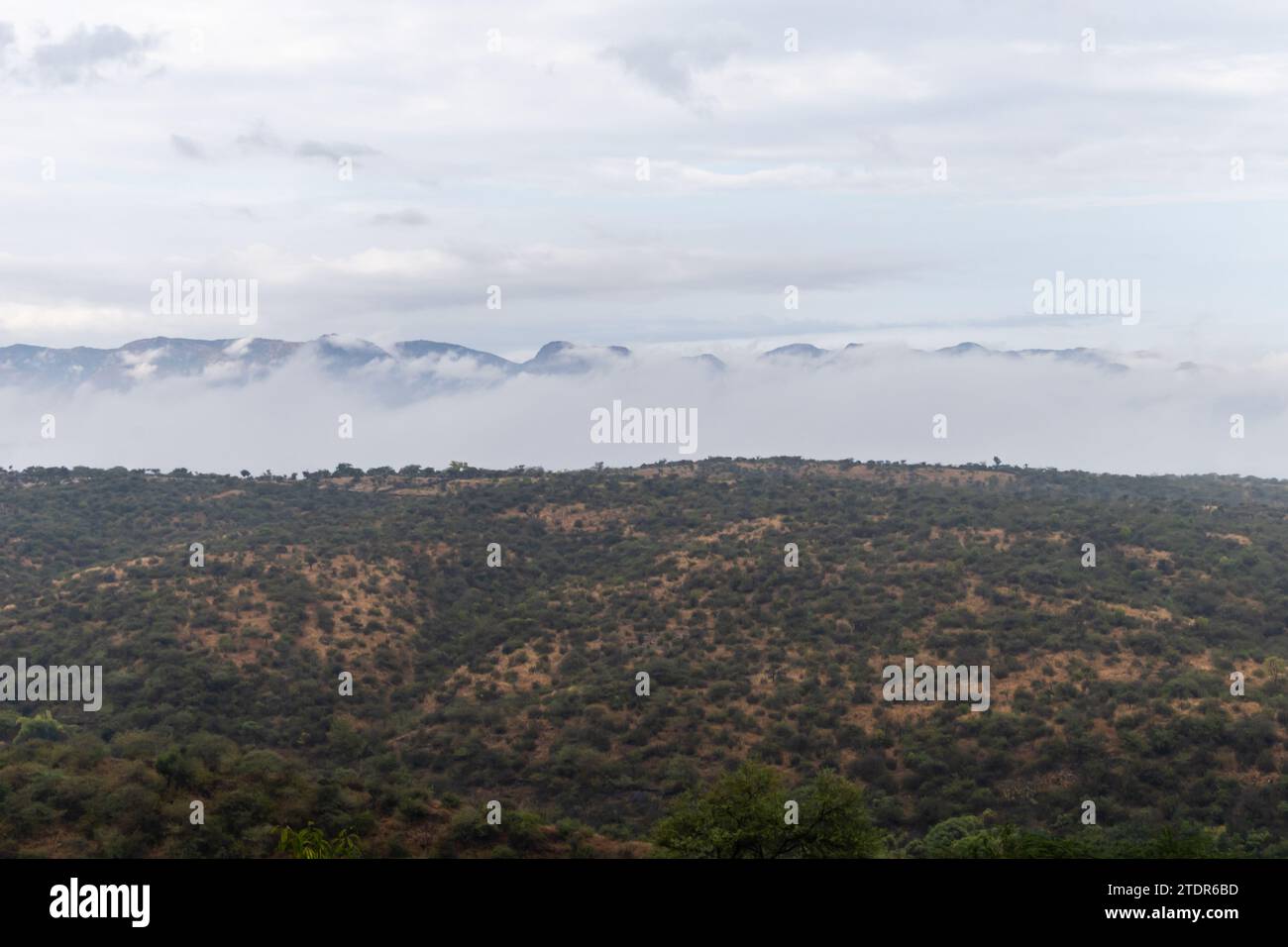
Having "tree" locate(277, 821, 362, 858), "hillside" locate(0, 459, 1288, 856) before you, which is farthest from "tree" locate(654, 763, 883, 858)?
"tree" locate(277, 821, 362, 858)

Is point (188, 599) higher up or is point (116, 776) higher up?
point (188, 599)

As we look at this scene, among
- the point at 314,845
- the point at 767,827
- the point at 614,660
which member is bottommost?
the point at 767,827

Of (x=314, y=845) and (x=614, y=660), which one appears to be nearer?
(x=314, y=845)

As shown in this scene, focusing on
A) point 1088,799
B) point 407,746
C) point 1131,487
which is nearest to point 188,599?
point 407,746

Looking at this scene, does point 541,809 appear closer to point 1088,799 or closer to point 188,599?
point 1088,799

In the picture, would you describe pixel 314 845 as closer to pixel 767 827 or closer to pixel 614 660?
pixel 767 827

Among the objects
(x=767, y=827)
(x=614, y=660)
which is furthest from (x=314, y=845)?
(x=614, y=660)
